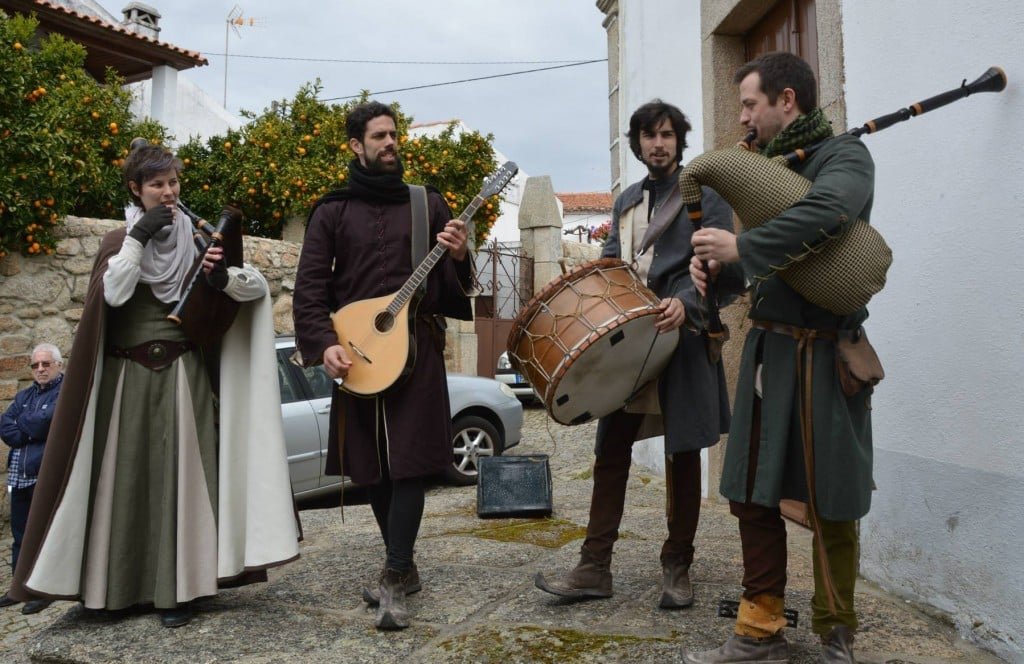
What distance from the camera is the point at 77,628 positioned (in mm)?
3178

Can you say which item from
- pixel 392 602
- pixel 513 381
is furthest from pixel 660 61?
pixel 513 381

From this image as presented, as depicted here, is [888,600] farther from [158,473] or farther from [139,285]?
[139,285]

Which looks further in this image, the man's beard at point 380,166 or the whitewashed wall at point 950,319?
the man's beard at point 380,166

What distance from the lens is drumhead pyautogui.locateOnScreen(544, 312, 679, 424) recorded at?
2.82m

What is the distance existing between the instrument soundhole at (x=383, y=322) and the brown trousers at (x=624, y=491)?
2.84 feet

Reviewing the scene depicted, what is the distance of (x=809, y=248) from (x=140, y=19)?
16034 mm

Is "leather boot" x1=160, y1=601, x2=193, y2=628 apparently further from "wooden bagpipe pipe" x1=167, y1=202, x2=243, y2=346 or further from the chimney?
the chimney

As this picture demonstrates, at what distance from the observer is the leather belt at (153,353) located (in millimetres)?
3311

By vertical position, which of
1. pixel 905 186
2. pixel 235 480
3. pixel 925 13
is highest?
pixel 925 13

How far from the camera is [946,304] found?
288 centimetres

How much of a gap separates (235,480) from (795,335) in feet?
7.19

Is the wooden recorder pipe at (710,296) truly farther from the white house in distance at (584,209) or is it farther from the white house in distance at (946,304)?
the white house in distance at (584,209)

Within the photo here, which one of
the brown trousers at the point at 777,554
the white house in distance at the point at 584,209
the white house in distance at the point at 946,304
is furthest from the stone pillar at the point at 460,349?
the white house in distance at the point at 584,209

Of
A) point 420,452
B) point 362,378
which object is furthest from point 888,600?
point 362,378
